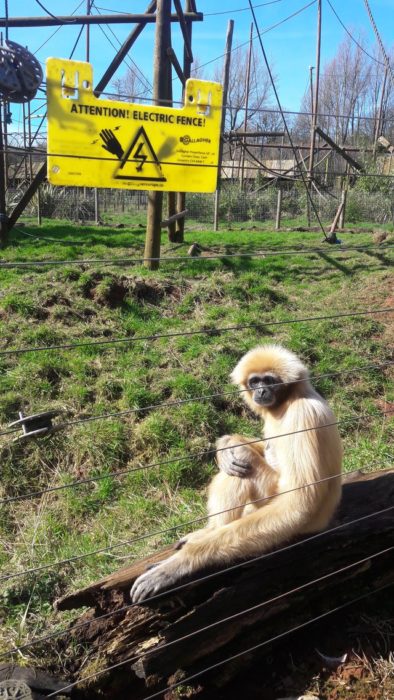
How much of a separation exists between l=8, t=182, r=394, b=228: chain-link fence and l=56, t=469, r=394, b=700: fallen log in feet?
43.5

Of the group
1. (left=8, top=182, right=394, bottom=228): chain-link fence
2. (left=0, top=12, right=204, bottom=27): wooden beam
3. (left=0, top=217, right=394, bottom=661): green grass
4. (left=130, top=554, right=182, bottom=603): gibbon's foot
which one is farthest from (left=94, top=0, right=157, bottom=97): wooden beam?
(left=130, top=554, right=182, bottom=603): gibbon's foot

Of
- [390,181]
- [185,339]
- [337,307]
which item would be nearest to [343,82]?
[390,181]

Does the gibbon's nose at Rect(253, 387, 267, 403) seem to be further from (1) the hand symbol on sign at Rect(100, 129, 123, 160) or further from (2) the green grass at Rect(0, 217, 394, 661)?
(1) the hand symbol on sign at Rect(100, 129, 123, 160)

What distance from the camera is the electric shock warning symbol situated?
19.2 feet

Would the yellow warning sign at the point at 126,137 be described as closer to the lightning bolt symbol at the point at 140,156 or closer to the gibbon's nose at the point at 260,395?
the lightning bolt symbol at the point at 140,156

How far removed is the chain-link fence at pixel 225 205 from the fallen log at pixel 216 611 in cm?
1325

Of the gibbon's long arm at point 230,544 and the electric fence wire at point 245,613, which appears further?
the gibbon's long arm at point 230,544

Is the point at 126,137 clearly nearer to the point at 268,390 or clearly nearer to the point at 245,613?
the point at 268,390

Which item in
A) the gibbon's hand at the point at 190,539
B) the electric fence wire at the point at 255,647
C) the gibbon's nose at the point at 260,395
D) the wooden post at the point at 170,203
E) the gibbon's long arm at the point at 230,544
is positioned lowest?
the electric fence wire at the point at 255,647

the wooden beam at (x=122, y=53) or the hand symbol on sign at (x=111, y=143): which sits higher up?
the wooden beam at (x=122, y=53)

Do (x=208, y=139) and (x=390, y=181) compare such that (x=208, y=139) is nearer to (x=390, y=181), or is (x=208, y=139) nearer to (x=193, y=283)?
(x=193, y=283)

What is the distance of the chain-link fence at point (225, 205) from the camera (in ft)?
56.0

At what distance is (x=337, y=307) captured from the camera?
8844 millimetres

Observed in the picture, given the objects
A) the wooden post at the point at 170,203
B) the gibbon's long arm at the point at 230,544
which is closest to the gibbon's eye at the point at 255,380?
the gibbon's long arm at the point at 230,544
